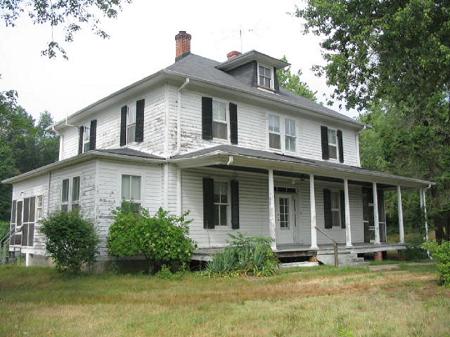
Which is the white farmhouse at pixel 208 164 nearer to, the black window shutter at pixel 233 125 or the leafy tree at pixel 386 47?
the black window shutter at pixel 233 125

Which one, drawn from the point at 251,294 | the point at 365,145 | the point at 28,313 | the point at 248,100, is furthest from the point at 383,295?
the point at 365,145

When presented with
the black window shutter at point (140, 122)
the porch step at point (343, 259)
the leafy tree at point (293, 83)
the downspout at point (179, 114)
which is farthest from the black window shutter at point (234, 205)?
the leafy tree at point (293, 83)

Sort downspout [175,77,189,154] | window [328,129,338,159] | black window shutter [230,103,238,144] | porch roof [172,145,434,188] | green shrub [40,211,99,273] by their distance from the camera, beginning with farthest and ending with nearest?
1. window [328,129,338,159]
2. black window shutter [230,103,238,144]
3. downspout [175,77,189,154]
4. porch roof [172,145,434,188]
5. green shrub [40,211,99,273]

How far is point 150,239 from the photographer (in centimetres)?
1273

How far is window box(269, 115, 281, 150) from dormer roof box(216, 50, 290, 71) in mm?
2562

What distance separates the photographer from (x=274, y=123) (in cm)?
1856

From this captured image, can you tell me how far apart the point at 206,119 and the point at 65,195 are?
526cm

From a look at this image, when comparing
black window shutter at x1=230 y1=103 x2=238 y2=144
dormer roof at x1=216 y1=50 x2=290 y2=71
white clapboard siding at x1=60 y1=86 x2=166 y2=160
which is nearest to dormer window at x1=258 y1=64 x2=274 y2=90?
dormer roof at x1=216 y1=50 x2=290 y2=71

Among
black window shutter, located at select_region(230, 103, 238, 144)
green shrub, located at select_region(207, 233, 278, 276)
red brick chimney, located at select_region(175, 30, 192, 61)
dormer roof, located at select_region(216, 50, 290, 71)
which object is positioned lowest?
green shrub, located at select_region(207, 233, 278, 276)

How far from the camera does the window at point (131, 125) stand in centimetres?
1678

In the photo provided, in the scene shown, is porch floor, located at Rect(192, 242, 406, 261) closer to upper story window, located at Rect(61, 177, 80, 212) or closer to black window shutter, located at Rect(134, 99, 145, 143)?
upper story window, located at Rect(61, 177, 80, 212)

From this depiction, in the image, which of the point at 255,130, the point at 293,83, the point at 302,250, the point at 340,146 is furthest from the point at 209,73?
the point at 293,83

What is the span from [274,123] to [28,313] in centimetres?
1272

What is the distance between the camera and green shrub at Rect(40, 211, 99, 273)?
12391 mm
